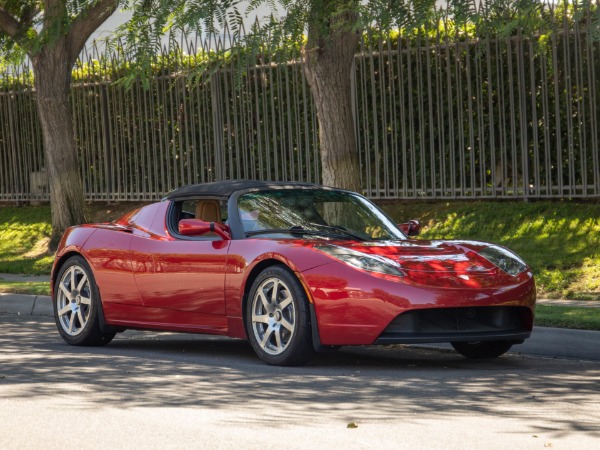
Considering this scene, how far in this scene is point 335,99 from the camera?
1407 cm

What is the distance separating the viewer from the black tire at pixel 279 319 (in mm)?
8695

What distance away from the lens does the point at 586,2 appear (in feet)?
31.8

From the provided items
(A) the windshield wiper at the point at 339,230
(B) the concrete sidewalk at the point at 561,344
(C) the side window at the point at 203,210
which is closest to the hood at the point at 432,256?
(A) the windshield wiper at the point at 339,230

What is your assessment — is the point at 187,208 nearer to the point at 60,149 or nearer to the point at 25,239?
the point at 60,149

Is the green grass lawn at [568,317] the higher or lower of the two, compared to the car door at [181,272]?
lower

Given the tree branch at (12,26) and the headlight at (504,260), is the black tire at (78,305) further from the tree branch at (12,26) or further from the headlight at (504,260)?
the tree branch at (12,26)

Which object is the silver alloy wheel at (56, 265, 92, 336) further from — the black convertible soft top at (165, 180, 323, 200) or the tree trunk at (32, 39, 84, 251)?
the tree trunk at (32, 39, 84, 251)

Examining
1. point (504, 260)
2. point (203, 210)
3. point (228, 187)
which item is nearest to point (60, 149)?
point (203, 210)

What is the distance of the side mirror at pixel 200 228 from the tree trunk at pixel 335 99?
416cm

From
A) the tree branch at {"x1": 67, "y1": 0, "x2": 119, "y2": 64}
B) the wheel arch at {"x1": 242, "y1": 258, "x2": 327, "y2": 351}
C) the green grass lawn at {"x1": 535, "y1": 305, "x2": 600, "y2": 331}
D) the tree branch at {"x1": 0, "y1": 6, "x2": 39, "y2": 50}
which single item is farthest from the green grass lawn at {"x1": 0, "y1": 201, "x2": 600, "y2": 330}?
the tree branch at {"x1": 0, "y1": 6, "x2": 39, "y2": 50}

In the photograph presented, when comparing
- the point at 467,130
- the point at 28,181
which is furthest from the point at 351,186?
the point at 28,181

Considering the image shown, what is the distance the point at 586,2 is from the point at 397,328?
315 cm

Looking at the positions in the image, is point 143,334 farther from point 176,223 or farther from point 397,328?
point 397,328

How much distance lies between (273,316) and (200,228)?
1.00m
